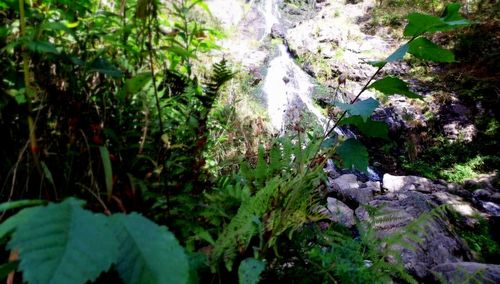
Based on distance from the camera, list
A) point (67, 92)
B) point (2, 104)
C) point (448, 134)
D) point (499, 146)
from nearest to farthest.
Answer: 1. point (2, 104)
2. point (67, 92)
3. point (499, 146)
4. point (448, 134)

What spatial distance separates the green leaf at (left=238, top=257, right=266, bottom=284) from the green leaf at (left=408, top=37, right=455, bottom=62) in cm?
88

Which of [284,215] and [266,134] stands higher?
[284,215]

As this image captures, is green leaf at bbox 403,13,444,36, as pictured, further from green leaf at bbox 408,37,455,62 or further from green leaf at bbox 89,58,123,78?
green leaf at bbox 89,58,123,78

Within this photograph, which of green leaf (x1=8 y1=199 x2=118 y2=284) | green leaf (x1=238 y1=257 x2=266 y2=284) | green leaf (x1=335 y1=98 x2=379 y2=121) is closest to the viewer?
green leaf (x1=8 y1=199 x2=118 y2=284)

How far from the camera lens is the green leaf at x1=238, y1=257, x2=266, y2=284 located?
0.78 m

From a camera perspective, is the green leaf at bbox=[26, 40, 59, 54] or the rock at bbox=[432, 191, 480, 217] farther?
the rock at bbox=[432, 191, 480, 217]

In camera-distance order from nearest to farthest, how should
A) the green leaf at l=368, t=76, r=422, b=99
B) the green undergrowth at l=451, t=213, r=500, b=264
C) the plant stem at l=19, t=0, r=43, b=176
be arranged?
1. the plant stem at l=19, t=0, r=43, b=176
2. the green leaf at l=368, t=76, r=422, b=99
3. the green undergrowth at l=451, t=213, r=500, b=264

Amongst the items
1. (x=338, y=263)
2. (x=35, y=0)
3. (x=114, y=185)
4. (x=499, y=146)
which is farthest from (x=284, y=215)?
(x=499, y=146)

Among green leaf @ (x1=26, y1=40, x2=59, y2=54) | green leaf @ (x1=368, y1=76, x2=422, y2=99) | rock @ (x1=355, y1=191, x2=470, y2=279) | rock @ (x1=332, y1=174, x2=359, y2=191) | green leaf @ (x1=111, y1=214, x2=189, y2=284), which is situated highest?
green leaf @ (x1=26, y1=40, x2=59, y2=54)

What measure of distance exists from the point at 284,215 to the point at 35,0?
1.42 metres

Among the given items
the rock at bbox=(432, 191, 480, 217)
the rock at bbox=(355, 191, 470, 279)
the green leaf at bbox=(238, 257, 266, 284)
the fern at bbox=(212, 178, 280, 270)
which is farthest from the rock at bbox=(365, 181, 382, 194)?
the green leaf at bbox=(238, 257, 266, 284)

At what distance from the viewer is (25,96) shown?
A: 3.04ft

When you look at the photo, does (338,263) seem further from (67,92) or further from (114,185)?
(67,92)

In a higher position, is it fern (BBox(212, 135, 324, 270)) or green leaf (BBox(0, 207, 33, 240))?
green leaf (BBox(0, 207, 33, 240))
